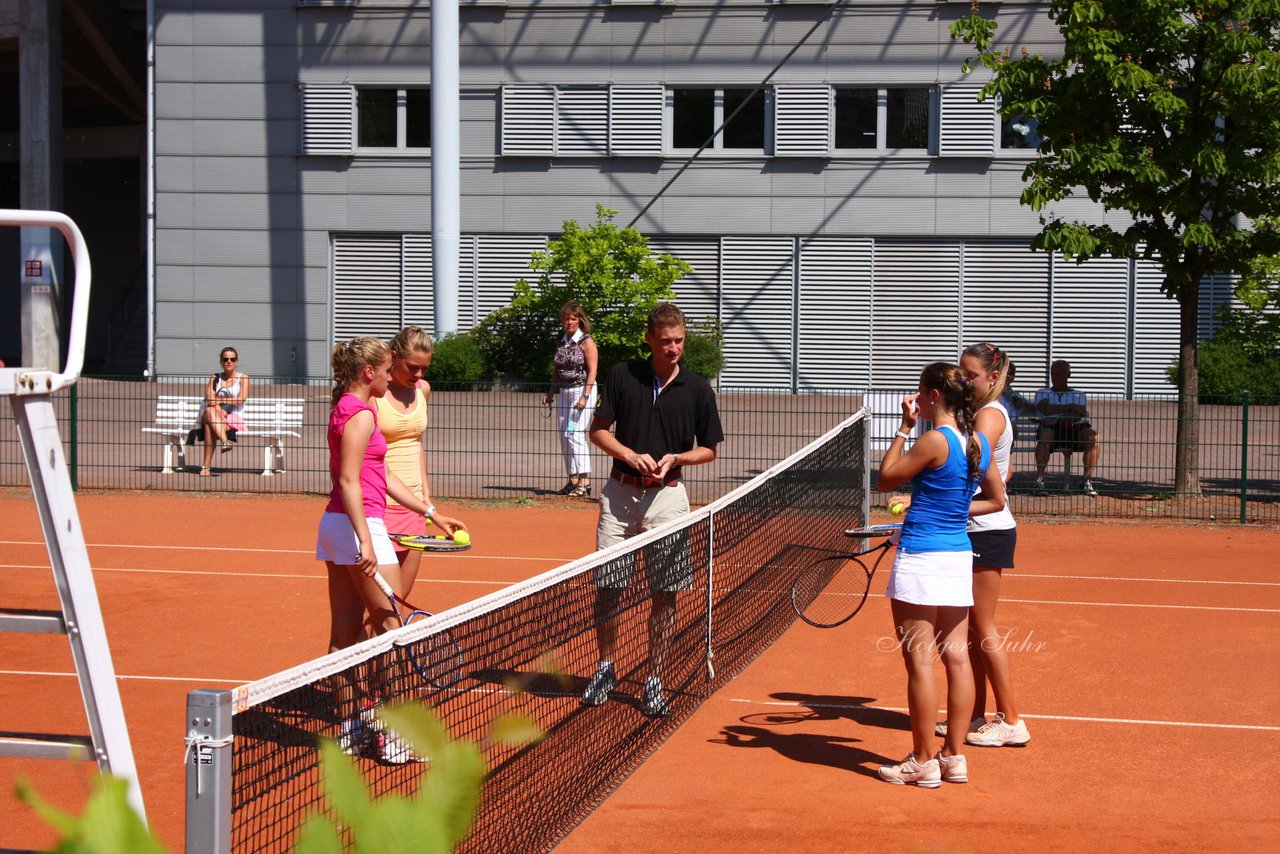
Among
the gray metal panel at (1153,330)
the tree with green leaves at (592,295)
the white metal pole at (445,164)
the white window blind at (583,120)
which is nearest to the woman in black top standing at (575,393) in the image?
the tree with green leaves at (592,295)

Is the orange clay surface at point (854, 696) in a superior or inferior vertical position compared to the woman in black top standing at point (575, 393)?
inferior

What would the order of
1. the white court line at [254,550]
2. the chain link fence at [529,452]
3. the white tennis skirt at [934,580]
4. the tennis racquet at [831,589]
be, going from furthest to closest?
1. the chain link fence at [529,452]
2. the white court line at [254,550]
3. the tennis racquet at [831,589]
4. the white tennis skirt at [934,580]

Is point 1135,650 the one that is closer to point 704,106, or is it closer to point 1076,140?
point 1076,140

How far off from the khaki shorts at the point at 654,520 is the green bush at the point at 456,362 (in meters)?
18.8

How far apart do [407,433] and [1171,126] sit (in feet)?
33.7

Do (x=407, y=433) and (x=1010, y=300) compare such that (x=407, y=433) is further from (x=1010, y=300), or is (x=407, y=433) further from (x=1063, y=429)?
(x=1010, y=300)

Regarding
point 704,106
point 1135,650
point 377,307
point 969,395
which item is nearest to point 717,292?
point 704,106

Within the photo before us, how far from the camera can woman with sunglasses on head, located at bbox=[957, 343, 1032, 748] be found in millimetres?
6434

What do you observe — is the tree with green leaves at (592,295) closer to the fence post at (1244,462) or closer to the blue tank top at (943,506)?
the fence post at (1244,462)

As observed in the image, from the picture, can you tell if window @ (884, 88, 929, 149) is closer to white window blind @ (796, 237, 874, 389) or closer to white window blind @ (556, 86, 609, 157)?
white window blind @ (796, 237, 874, 389)

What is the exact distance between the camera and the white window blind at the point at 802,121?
2906cm

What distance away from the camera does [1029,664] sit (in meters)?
8.31

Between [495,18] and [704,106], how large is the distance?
4.79m

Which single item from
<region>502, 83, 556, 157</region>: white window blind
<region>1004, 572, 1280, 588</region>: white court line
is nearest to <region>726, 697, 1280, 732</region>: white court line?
<region>1004, 572, 1280, 588</region>: white court line
